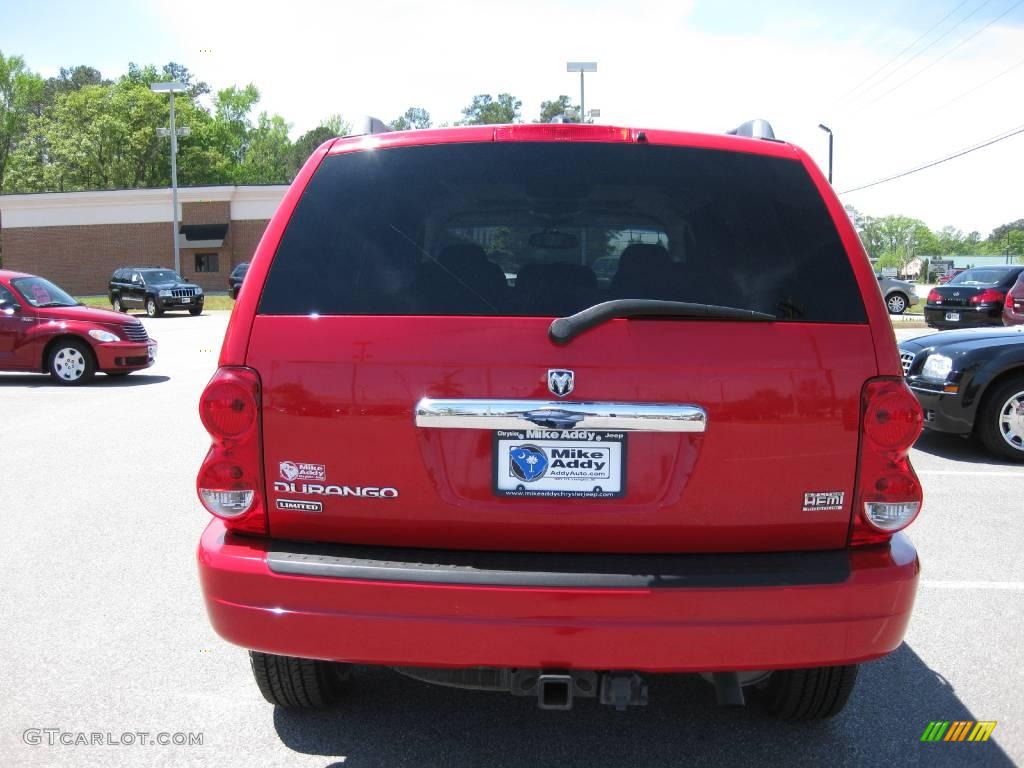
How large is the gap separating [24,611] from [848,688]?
12.1 ft

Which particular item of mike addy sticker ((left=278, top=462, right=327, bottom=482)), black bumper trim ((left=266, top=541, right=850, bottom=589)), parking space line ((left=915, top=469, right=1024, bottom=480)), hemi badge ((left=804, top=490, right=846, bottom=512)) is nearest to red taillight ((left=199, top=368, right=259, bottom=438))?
mike addy sticker ((left=278, top=462, right=327, bottom=482))

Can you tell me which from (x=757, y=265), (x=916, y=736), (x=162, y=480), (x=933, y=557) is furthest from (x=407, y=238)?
(x=162, y=480)

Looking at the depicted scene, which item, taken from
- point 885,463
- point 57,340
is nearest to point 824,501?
point 885,463

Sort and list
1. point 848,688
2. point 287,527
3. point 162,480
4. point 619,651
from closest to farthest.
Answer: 1. point 619,651
2. point 287,527
3. point 848,688
4. point 162,480

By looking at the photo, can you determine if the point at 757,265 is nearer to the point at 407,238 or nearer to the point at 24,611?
the point at 407,238

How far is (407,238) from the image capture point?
2.62m

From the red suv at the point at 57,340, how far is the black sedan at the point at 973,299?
17.6 metres

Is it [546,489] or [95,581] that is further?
[95,581]

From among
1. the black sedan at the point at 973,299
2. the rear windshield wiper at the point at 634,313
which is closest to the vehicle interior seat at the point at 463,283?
the rear windshield wiper at the point at 634,313

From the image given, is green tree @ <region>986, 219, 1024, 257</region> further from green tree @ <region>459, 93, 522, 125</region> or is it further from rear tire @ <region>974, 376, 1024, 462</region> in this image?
rear tire @ <region>974, 376, 1024, 462</region>

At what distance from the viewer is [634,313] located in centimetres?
244

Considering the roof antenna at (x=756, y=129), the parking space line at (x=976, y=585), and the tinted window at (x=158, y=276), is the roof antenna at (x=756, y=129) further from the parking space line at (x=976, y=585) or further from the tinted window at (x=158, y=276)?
the tinted window at (x=158, y=276)

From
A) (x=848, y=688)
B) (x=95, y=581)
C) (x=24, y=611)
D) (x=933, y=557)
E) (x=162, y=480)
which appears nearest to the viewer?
(x=848, y=688)

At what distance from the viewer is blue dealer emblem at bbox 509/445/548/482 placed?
7.96 feet
